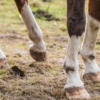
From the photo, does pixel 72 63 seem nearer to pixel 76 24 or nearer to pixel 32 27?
pixel 76 24

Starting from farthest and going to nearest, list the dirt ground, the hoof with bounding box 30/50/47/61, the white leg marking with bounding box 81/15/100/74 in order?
the hoof with bounding box 30/50/47/61, the white leg marking with bounding box 81/15/100/74, the dirt ground

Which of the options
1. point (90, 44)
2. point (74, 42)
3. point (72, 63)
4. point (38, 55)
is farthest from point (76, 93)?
point (38, 55)

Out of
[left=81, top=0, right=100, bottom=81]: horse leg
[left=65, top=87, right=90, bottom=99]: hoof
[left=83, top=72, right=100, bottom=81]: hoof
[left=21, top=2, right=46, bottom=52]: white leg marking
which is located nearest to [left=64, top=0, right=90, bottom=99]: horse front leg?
[left=65, top=87, right=90, bottom=99]: hoof

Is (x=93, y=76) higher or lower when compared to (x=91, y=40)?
lower

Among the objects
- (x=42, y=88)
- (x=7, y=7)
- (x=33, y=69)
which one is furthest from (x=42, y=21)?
(x=42, y=88)

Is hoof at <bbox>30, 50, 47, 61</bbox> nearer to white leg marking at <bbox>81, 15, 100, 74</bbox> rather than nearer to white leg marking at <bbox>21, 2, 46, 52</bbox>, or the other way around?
white leg marking at <bbox>21, 2, 46, 52</bbox>

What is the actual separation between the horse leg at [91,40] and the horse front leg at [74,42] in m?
0.24

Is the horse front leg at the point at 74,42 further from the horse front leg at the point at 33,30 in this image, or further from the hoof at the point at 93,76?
the horse front leg at the point at 33,30

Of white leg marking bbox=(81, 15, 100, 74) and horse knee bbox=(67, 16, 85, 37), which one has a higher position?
horse knee bbox=(67, 16, 85, 37)

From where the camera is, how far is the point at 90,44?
7.97ft

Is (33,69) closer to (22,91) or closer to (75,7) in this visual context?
(22,91)

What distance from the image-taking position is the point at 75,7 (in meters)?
1.95

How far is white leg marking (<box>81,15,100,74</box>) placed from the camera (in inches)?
89.9

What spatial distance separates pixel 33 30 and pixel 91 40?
1.01 m
